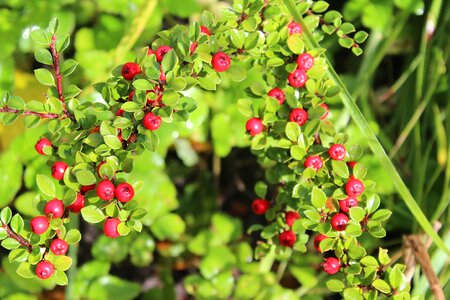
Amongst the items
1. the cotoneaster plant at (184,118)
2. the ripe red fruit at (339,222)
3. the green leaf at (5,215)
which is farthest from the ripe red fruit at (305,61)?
the green leaf at (5,215)

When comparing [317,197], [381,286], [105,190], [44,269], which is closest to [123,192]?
[105,190]

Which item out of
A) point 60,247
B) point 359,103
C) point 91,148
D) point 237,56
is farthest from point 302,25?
point 359,103

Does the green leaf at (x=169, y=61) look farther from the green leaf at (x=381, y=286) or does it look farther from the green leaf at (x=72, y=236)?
the green leaf at (x=381, y=286)

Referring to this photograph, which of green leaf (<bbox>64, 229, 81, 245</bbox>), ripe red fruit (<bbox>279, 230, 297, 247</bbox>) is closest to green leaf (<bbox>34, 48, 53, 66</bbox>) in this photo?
green leaf (<bbox>64, 229, 81, 245</bbox>)

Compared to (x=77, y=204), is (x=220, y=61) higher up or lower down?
higher up

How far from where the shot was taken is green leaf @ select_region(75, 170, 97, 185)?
2.41 feet

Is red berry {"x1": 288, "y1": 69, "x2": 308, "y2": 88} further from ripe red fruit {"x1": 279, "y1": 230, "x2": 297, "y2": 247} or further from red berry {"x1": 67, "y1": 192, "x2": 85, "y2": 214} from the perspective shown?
red berry {"x1": 67, "y1": 192, "x2": 85, "y2": 214}

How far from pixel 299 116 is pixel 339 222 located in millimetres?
159

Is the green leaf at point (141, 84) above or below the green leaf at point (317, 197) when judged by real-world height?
above

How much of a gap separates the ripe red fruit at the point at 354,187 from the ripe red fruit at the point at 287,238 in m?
0.16

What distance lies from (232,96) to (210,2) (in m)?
0.29

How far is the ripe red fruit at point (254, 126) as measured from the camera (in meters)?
0.87

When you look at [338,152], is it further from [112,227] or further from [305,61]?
[112,227]

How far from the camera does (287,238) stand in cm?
93
